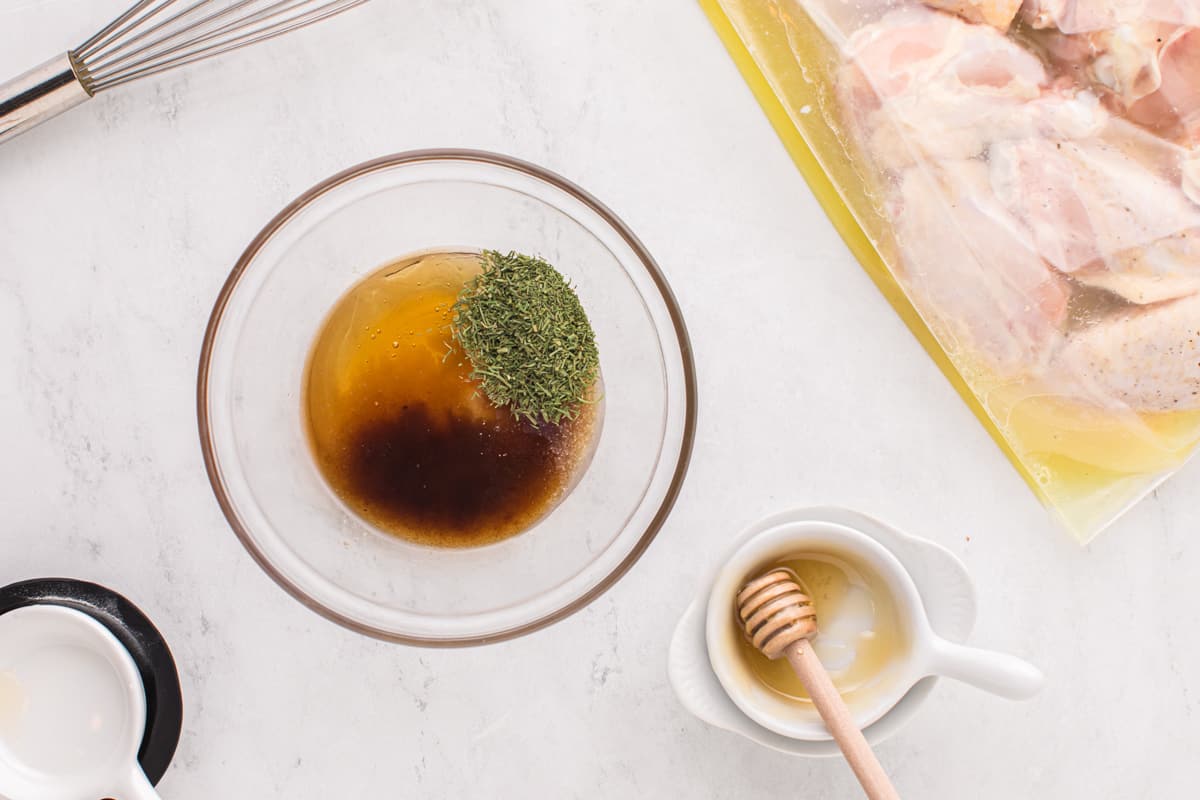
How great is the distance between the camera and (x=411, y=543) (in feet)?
3.39

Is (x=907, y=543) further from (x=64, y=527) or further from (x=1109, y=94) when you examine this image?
(x=64, y=527)

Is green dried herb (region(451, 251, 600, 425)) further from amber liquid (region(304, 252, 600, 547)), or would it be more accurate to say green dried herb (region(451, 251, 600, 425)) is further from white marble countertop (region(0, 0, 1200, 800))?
white marble countertop (region(0, 0, 1200, 800))

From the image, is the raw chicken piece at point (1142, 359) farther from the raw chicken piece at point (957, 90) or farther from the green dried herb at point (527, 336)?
the green dried herb at point (527, 336)

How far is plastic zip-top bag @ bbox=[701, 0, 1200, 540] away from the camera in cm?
112

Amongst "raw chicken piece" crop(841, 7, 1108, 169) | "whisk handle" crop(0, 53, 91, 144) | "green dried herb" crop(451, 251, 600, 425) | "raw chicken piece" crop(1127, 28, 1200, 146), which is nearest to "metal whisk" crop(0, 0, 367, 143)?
"whisk handle" crop(0, 53, 91, 144)

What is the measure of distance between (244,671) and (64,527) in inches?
10.7

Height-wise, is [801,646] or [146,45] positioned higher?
[146,45]

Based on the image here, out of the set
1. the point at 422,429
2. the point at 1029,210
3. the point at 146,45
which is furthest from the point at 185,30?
the point at 1029,210

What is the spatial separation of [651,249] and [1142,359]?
59cm

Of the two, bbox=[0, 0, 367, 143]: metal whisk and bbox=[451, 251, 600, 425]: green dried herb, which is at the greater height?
bbox=[0, 0, 367, 143]: metal whisk

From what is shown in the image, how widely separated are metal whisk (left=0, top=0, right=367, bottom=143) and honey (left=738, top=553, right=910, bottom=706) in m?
0.85

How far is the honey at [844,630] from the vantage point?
1.05m

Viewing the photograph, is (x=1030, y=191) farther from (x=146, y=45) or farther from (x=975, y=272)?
(x=146, y=45)

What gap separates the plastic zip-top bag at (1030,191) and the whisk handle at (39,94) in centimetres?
74
